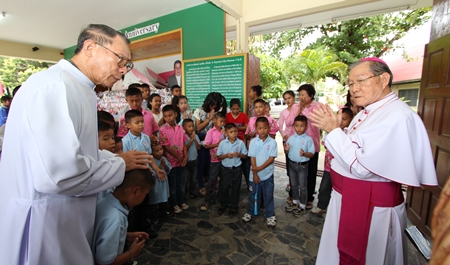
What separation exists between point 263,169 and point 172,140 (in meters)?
1.43

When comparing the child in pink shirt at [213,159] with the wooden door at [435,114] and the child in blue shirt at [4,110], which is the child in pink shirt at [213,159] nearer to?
the wooden door at [435,114]

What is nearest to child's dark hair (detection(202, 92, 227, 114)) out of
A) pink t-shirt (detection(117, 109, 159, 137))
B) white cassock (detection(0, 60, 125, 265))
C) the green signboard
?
the green signboard

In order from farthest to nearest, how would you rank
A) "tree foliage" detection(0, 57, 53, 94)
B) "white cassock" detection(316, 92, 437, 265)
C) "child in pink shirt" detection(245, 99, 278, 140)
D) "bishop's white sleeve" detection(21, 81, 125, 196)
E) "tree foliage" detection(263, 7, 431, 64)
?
"tree foliage" detection(0, 57, 53, 94) → "tree foliage" detection(263, 7, 431, 64) → "child in pink shirt" detection(245, 99, 278, 140) → "white cassock" detection(316, 92, 437, 265) → "bishop's white sleeve" detection(21, 81, 125, 196)

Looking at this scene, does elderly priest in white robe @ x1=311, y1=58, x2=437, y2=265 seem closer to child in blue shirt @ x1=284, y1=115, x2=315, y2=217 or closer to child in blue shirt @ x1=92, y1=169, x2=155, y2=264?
child in blue shirt @ x1=92, y1=169, x2=155, y2=264

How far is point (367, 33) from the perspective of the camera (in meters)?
10.6

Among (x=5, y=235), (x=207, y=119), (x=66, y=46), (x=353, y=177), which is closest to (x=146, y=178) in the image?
(x=5, y=235)

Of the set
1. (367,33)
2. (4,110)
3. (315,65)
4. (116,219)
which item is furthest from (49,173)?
(367,33)

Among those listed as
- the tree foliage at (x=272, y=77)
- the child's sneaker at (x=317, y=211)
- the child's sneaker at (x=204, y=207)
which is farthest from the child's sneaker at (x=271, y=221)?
the tree foliage at (x=272, y=77)

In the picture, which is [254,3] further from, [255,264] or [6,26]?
[6,26]

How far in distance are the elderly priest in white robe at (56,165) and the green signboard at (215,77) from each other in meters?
3.65

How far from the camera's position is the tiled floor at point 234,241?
2529mm

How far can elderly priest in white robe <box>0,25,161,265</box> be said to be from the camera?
98 cm

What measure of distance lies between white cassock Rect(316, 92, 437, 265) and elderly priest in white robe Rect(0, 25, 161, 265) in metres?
1.51

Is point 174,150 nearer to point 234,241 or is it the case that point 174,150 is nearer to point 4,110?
point 234,241
